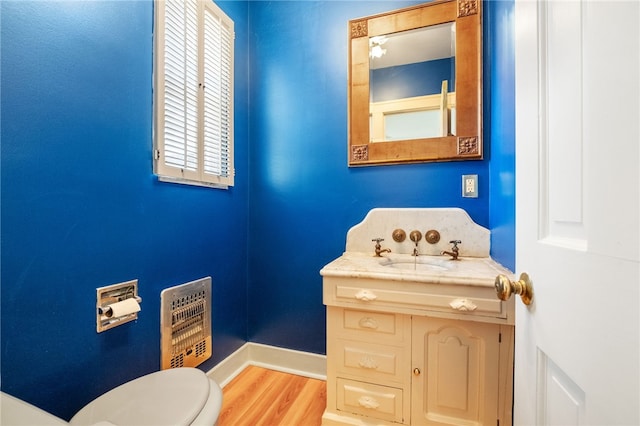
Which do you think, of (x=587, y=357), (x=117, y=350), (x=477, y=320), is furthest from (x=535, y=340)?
(x=117, y=350)

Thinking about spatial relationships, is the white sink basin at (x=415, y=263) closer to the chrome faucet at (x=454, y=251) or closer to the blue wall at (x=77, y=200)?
the chrome faucet at (x=454, y=251)

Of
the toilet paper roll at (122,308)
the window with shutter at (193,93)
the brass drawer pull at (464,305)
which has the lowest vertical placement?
the toilet paper roll at (122,308)

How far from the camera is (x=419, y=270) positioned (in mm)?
1302

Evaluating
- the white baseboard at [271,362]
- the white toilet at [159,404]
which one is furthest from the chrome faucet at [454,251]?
the white toilet at [159,404]

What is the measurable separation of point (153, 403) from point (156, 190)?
85 cm

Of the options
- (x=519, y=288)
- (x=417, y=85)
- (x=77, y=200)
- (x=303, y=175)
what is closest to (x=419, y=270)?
(x=519, y=288)

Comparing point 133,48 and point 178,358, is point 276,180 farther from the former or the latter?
point 178,358

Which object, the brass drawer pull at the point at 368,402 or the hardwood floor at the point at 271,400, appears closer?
the brass drawer pull at the point at 368,402

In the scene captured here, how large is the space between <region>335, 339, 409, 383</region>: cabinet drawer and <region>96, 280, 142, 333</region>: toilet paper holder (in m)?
0.88

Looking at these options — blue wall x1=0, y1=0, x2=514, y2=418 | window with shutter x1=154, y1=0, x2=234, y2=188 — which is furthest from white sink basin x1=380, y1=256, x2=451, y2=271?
window with shutter x1=154, y1=0, x2=234, y2=188

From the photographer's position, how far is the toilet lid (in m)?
0.78

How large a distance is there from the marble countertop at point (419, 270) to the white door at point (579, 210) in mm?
453

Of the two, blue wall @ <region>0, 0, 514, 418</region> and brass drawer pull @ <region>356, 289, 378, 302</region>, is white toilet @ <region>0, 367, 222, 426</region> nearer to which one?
blue wall @ <region>0, 0, 514, 418</region>

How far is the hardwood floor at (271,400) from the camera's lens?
4.48 ft
